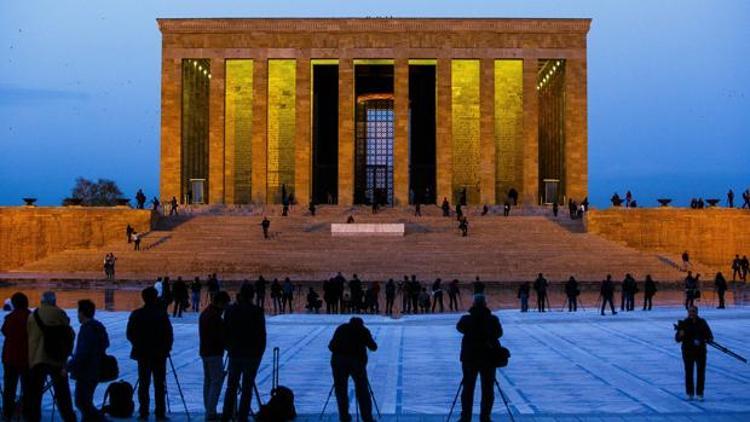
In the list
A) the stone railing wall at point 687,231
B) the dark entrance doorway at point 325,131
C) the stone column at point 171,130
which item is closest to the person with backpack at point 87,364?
the stone railing wall at point 687,231

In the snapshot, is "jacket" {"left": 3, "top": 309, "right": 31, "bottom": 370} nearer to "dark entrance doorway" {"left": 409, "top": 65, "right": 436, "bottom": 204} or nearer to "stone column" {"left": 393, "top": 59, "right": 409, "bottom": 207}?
"stone column" {"left": 393, "top": 59, "right": 409, "bottom": 207}

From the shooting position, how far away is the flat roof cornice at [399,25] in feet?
157

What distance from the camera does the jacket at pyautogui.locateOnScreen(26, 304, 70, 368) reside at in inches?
328

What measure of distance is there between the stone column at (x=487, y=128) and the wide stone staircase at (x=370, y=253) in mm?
8820

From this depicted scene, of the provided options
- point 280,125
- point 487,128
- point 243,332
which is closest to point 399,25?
point 487,128

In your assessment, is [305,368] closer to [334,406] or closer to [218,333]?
[334,406]

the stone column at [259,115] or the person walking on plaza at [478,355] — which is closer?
the person walking on plaza at [478,355]

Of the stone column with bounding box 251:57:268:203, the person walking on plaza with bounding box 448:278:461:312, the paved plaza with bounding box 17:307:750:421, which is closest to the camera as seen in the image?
the paved plaza with bounding box 17:307:750:421

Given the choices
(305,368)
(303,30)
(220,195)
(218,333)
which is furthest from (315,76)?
(218,333)

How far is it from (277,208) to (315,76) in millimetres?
12732

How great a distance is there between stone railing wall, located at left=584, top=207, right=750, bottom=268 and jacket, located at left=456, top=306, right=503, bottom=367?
31.0 metres

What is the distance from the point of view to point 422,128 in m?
54.2

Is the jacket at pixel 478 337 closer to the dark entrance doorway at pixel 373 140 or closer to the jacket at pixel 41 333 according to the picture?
the jacket at pixel 41 333

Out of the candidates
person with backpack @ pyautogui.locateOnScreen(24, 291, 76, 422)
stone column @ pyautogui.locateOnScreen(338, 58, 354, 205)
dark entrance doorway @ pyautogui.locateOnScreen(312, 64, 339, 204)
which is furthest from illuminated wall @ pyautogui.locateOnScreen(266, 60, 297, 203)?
person with backpack @ pyautogui.locateOnScreen(24, 291, 76, 422)
